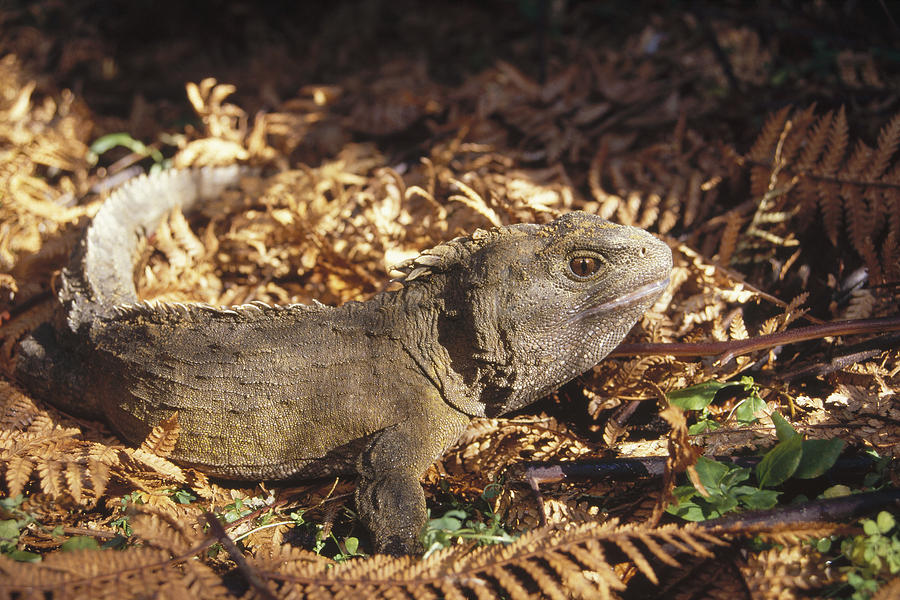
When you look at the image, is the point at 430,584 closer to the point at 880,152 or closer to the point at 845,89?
the point at 880,152

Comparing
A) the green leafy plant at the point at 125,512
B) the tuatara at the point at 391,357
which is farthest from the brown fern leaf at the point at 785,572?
the green leafy plant at the point at 125,512

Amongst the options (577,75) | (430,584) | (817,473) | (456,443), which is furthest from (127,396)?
(577,75)

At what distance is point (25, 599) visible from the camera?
2652 mm

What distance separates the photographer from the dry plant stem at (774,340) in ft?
11.7

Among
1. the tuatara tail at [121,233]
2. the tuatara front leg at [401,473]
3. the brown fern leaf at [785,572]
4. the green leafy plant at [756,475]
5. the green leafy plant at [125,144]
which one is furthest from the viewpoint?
the green leafy plant at [125,144]

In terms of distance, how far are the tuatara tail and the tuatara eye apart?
3.07 meters

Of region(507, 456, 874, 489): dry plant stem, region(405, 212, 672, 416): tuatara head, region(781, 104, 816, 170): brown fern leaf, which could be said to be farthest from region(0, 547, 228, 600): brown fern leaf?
region(781, 104, 816, 170): brown fern leaf

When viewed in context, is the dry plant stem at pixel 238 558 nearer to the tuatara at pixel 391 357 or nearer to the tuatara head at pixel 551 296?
the tuatara at pixel 391 357

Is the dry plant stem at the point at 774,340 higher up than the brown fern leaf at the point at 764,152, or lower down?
lower down

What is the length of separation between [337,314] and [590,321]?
59.0 inches

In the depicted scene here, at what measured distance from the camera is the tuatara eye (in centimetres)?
353

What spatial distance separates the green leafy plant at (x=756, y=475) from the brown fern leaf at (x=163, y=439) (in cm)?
271

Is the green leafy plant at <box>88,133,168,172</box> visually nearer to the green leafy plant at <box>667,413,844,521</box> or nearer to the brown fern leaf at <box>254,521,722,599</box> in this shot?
the brown fern leaf at <box>254,521,722,599</box>

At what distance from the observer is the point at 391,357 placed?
3.74 metres
